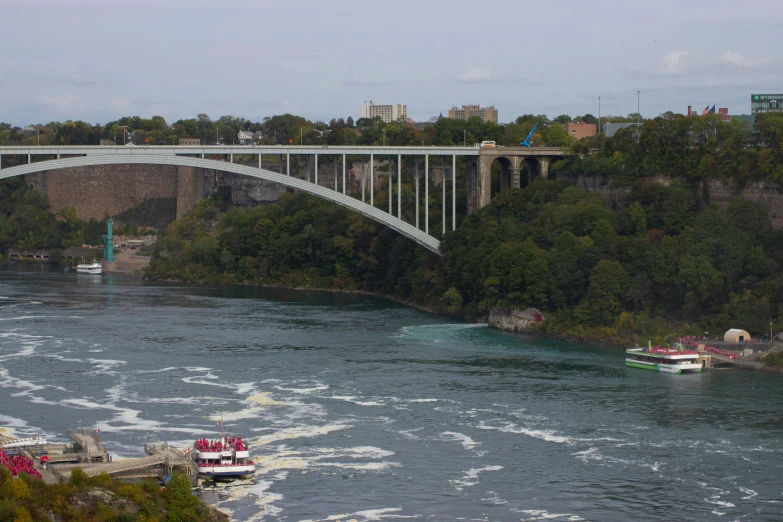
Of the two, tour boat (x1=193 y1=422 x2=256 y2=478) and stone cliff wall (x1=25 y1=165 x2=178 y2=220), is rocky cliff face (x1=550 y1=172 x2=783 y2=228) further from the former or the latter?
stone cliff wall (x1=25 y1=165 x2=178 y2=220)

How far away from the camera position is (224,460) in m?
33.8

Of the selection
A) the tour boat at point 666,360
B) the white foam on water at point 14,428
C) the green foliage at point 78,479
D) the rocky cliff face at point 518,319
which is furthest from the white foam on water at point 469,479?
the rocky cliff face at point 518,319

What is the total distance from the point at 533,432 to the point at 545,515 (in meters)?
7.65

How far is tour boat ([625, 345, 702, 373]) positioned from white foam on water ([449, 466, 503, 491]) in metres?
15.6

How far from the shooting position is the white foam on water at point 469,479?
32750 millimetres

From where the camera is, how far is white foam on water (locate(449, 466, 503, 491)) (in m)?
32.8

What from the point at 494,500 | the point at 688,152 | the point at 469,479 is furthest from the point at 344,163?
the point at 494,500

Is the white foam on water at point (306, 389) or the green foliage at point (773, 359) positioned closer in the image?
the white foam on water at point (306, 389)

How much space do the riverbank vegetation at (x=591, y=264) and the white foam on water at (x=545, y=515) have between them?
919 inches

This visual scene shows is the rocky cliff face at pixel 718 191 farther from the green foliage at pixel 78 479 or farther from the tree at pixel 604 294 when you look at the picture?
the green foliage at pixel 78 479

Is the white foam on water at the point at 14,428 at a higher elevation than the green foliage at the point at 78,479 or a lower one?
lower

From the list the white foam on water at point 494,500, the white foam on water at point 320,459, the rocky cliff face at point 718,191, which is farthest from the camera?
the rocky cliff face at point 718,191

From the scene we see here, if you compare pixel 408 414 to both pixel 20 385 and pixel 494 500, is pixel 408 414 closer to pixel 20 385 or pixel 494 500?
pixel 494 500

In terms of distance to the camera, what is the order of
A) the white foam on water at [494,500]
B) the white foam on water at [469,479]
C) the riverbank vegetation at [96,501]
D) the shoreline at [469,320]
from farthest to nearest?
the shoreline at [469,320] → the white foam on water at [469,479] → the white foam on water at [494,500] → the riverbank vegetation at [96,501]
